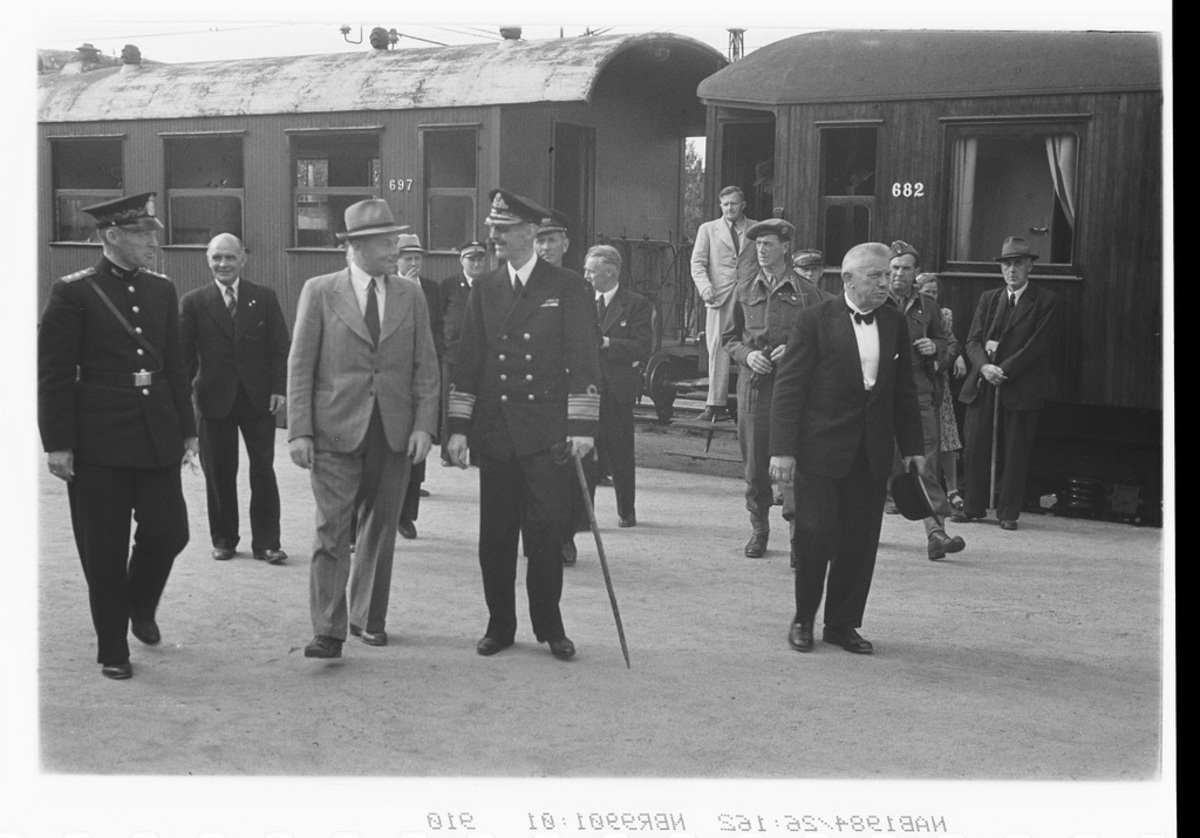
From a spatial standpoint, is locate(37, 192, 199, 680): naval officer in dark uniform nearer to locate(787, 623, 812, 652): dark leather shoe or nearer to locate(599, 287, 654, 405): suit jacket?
locate(787, 623, 812, 652): dark leather shoe

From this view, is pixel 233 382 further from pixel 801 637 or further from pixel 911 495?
pixel 911 495

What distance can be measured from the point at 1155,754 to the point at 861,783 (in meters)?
1.14

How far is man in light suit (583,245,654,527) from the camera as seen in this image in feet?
27.6

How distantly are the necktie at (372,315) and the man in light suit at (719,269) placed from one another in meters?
4.38

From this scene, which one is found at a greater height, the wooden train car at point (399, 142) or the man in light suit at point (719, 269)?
the wooden train car at point (399, 142)

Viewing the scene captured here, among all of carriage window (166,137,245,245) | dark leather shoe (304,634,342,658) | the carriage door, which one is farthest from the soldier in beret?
carriage window (166,137,245,245)

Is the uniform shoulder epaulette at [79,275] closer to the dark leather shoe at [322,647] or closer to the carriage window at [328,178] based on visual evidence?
the dark leather shoe at [322,647]

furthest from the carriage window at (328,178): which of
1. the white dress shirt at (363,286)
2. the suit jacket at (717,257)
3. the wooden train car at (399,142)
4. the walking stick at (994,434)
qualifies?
the white dress shirt at (363,286)

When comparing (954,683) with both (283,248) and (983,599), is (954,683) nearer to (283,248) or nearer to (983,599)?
(983,599)

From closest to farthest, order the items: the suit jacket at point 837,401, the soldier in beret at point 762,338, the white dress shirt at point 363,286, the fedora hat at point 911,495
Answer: the white dress shirt at point 363,286, the suit jacket at point 837,401, the fedora hat at point 911,495, the soldier in beret at point 762,338

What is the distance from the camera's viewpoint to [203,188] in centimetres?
1162

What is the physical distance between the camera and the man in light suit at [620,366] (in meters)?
8.41

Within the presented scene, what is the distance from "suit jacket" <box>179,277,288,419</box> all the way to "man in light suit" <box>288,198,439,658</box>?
183cm

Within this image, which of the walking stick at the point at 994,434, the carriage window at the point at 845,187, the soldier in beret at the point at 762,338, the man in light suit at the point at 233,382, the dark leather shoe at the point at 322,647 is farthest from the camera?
the carriage window at the point at 845,187
